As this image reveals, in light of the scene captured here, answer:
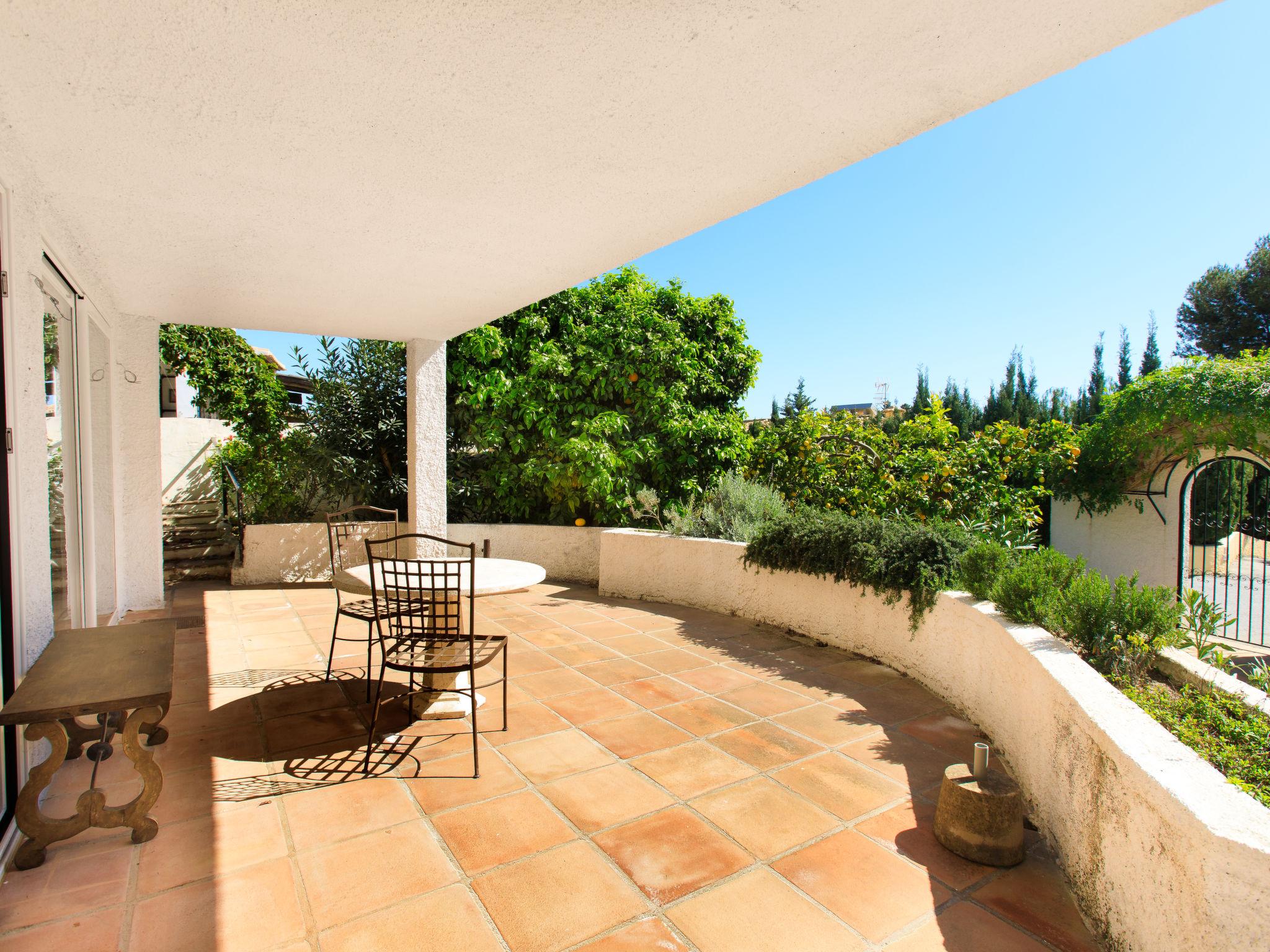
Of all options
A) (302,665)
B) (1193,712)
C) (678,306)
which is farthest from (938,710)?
(678,306)

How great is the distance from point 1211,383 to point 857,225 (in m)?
13.0

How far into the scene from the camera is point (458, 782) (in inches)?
101

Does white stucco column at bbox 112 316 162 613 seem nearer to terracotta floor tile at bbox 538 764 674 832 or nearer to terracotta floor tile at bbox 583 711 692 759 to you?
terracotta floor tile at bbox 583 711 692 759

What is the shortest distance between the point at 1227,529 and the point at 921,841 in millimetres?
7850

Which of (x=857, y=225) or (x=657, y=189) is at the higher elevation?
(x=857, y=225)

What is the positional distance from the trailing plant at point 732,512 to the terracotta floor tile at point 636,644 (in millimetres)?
1206

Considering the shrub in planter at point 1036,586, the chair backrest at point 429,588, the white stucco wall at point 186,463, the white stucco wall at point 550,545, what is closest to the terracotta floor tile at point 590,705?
the chair backrest at point 429,588

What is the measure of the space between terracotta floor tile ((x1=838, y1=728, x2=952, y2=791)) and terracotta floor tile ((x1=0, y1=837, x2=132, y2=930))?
265 centimetres

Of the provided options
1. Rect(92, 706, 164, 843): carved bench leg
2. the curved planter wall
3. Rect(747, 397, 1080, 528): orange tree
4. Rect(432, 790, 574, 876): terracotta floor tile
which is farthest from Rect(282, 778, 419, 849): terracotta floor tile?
Rect(747, 397, 1080, 528): orange tree

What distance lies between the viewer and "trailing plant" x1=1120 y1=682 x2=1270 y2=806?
5.68 feet

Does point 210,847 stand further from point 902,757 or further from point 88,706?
point 902,757

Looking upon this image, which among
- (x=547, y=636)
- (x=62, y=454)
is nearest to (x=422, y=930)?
(x=547, y=636)

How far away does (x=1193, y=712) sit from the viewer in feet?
6.89

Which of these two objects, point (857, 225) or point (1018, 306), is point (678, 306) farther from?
point (1018, 306)
